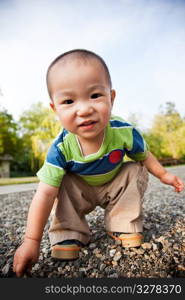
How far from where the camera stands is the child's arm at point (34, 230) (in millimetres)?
1099

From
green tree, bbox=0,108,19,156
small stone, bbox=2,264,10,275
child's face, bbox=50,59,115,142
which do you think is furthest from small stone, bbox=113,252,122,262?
green tree, bbox=0,108,19,156

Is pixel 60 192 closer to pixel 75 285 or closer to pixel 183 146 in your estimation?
pixel 75 285

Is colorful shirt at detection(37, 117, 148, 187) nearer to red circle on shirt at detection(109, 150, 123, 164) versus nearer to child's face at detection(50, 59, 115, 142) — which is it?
red circle on shirt at detection(109, 150, 123, 164)

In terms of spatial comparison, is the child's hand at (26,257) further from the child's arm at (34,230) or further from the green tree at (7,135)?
the green tree at (7,135)

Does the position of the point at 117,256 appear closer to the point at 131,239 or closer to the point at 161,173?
the point at 131,239

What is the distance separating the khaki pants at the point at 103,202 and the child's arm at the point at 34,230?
200 mm

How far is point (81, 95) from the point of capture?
1085 millimetres

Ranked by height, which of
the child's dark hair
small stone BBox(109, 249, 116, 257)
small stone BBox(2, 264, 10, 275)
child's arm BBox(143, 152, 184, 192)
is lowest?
small stone BBox(2, 264, 10, 275)

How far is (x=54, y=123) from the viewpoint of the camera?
1162 centimetres

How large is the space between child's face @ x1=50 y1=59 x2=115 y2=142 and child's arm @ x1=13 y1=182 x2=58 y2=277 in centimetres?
33

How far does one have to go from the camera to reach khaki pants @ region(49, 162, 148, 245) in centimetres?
141

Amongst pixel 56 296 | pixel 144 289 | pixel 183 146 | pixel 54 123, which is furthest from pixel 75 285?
pixel 183 146

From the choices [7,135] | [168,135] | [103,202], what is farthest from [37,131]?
[103,202]

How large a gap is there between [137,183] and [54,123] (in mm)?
10429
